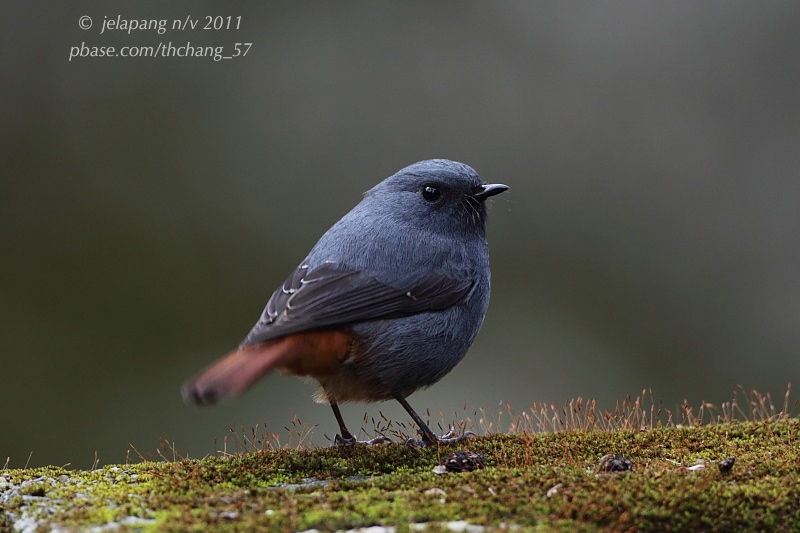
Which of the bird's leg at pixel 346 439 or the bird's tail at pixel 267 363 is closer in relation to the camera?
the bird's tail at pixel 267 363

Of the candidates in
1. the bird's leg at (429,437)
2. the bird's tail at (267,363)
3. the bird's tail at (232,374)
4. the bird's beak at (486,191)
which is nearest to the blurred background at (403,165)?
the bird's beak at (486,191)

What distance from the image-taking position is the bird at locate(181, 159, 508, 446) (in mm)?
4379

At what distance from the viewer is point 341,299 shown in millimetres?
4516

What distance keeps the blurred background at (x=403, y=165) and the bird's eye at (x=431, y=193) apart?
149 inches

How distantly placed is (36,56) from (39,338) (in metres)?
3.39

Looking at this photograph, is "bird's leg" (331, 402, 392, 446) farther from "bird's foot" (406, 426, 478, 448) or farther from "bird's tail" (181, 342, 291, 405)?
"bird's tail" (181, 342, 291, 405)

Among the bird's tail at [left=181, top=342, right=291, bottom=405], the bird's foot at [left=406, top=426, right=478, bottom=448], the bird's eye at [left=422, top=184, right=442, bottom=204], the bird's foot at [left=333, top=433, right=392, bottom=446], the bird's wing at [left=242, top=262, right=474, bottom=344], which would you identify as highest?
the bird's eye at [left=422, top=184, right=442, bottom=204]

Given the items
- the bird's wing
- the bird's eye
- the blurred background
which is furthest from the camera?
the blurred background

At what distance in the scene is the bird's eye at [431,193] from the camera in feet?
17.5

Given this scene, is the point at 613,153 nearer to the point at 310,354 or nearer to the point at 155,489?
the point at 310,354

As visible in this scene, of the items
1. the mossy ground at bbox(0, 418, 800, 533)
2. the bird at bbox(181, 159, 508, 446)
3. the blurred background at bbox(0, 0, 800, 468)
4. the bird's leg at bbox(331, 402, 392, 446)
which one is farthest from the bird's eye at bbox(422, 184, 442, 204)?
the blurred background at bbox(0, 0, 800, 468)

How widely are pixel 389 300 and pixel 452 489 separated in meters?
1.44

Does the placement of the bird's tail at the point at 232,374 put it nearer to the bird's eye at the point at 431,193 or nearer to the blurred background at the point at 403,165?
the bird's eye at the point at 431,193

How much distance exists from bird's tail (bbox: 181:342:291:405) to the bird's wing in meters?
0.15
